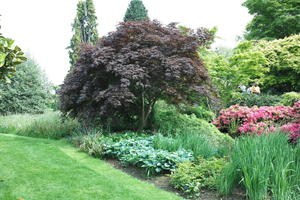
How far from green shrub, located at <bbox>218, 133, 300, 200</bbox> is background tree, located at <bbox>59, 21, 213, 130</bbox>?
3.32 meters

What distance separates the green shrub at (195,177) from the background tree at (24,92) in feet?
43.4

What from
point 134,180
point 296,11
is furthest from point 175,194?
point 296,11

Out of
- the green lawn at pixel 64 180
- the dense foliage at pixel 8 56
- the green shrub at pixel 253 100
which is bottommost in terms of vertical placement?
the green lawn at pixel 64 180

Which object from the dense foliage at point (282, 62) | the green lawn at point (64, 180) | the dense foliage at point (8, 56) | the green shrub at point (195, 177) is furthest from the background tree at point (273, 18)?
the dense foliage at point (8, 56)

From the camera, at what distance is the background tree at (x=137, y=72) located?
684 cm

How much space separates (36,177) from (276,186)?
138 inches

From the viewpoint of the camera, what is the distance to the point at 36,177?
13.9 ft

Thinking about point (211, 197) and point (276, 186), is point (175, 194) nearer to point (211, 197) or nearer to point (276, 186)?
point (211, 197)

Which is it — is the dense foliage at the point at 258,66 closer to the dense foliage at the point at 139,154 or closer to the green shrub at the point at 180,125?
the green shrub at the point at 180,125

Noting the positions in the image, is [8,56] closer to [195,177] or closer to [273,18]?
[195,177]

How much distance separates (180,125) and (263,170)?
5107 mm

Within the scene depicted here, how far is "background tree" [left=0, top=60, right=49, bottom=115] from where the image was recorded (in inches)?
580

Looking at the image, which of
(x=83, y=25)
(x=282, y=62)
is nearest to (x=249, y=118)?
(x=282, y=62)

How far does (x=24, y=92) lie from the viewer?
15031 mm
